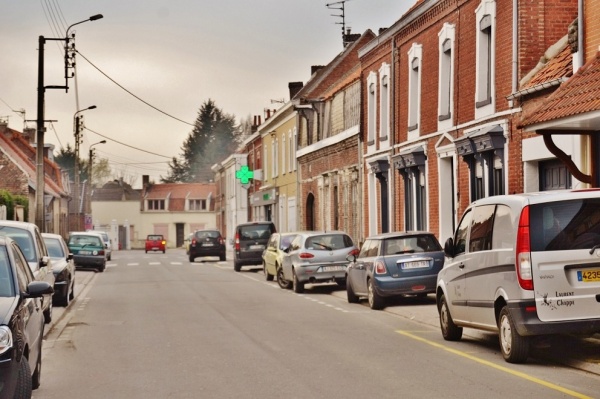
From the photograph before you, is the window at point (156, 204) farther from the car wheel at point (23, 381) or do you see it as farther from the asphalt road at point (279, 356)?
the car wheel at point (23, 381)

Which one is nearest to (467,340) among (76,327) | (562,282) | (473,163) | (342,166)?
(562,282)

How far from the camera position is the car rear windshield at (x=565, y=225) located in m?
12.3

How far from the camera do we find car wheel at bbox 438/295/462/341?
15512 mm

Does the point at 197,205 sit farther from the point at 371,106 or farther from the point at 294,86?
the point at 371,106

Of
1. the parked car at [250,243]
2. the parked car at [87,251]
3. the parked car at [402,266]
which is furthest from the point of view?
the parked car at [87,251]

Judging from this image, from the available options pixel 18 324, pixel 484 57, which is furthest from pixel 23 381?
pixel 484 57

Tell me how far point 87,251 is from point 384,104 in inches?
593

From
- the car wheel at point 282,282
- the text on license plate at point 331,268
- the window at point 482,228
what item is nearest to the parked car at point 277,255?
the car wheel at point 282,282

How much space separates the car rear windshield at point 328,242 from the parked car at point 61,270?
20.6 ft

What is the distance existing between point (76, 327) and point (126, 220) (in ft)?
373

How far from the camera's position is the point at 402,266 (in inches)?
874

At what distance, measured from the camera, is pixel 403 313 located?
20.9 metres

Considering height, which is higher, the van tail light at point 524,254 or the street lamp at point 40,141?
the street lamp at point 40,141

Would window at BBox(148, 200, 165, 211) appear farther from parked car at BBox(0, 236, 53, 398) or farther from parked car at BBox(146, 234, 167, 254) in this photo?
parked car at BBox(0, 236, 53, 398)
